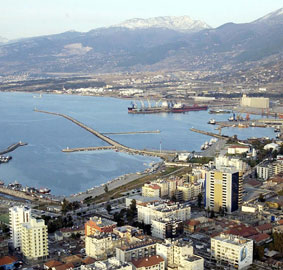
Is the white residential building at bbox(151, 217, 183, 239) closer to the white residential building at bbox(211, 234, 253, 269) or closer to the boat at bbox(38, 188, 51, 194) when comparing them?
the white residential building at bbox(211, 234, 253, 269)

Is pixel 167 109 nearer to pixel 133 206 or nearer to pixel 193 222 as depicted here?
pixel 133 206

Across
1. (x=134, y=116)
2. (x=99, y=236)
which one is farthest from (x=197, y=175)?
(x=134, y=116)

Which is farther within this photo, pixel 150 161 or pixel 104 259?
pixel 150 161

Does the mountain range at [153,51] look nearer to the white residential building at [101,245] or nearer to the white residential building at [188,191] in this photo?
the white residential building at [188,191]


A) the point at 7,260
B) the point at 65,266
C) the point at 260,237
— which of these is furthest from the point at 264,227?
the point at 7,260

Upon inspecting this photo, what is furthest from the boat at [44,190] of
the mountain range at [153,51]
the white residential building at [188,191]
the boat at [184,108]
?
the mountain range at [153,51]

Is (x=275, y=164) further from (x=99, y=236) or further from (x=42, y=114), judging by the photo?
(x=42, y=114)

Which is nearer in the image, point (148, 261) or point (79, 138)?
point (148, 261)
